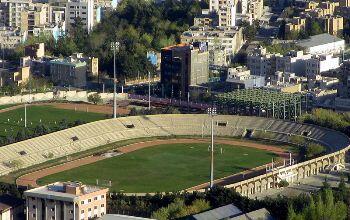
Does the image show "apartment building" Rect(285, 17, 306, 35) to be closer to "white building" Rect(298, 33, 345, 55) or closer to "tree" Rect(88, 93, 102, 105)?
"white building" Rect(298, 33, 345, 55)

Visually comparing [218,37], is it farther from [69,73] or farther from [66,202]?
[66,202]

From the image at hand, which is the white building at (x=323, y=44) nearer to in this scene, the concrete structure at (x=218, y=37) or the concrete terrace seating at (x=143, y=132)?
the concrete structure at (x=218, y=37)

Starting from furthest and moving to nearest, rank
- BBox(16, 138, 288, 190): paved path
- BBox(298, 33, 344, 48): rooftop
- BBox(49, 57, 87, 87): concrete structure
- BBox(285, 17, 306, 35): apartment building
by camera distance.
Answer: BBox(285, 17, 306, 35): apartment building < BBox(298, 33, 344, 48): rooftop < BBox(49, 57, 87, 87): concrete structure < BBox(16, 138, 288, 190): paved path

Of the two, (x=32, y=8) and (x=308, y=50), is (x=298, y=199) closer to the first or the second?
(x=308, y=50)

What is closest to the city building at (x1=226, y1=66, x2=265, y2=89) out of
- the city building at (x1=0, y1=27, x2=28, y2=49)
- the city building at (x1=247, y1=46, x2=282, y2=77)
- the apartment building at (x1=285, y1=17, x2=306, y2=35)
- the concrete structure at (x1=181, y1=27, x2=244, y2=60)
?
the city building at (x1=247, y1=46, x2=282, y2=77)

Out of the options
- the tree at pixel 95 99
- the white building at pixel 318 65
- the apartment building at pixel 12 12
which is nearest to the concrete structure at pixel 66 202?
the tree at pixel 95 99

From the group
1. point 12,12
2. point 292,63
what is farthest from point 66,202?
point 12,12
